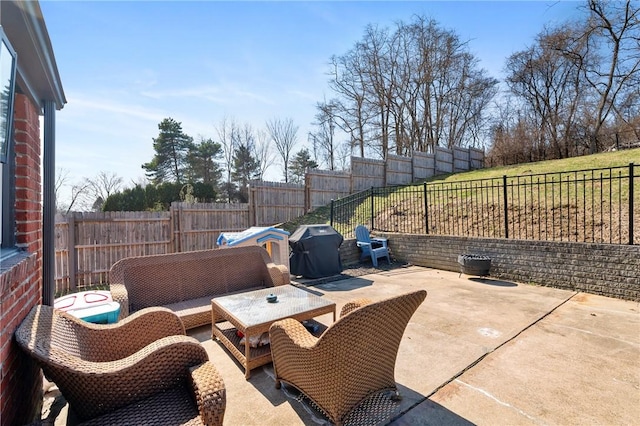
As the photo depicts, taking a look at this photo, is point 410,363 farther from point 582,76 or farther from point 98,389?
point 582,76

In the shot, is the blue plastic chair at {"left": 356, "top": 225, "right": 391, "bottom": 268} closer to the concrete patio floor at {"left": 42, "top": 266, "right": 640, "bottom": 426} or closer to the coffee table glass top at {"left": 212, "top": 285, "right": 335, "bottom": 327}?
the concrete patio floor at {"left": 42, "top": 266, "right": 640, "bottom": 426}

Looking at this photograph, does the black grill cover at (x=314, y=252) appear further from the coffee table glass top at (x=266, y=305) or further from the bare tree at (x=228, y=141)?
the bare tree at (x=228, y=141)

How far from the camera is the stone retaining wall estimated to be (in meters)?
4.54

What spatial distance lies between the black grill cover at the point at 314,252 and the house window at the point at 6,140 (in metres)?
4.57

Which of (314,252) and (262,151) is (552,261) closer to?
(314,252)

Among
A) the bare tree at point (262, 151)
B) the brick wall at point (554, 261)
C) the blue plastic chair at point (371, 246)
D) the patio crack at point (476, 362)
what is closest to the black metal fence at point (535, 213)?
the brick wall at point (554, 261)

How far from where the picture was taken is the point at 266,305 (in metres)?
2.92

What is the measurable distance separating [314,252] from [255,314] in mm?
3465

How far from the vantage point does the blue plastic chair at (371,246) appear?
730 cm

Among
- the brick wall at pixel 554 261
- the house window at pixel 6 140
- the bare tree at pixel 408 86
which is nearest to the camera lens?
the house window at pixel 6 140

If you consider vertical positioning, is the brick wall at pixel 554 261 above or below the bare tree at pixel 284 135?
below

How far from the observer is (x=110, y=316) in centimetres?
257

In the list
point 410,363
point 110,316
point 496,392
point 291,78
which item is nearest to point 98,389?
point 110,316

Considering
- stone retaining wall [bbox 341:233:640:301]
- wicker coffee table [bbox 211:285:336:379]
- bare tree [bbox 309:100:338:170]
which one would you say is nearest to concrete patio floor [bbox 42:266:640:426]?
wicker coffee table [bbox 211:285:336:379]
